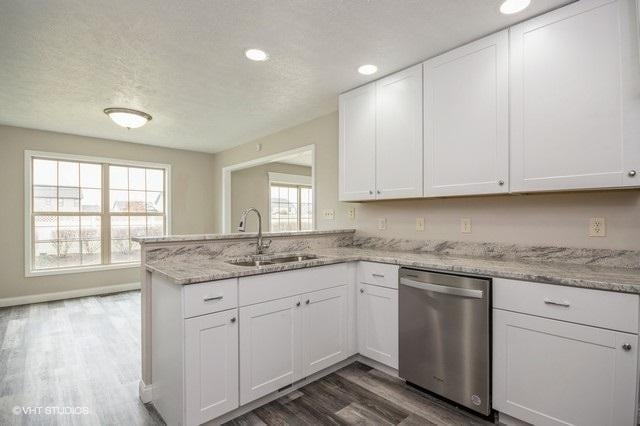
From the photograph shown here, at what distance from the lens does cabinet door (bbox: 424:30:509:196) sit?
6.79 ft

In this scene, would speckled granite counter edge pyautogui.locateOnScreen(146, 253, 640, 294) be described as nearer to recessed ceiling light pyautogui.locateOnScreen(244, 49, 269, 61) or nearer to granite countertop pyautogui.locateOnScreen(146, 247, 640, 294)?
granite countertop pyautogui.locateOnScreen(146, 247, 640, 294)

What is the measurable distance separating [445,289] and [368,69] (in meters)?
1.83

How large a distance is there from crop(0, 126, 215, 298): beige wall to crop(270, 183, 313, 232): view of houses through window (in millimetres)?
1603

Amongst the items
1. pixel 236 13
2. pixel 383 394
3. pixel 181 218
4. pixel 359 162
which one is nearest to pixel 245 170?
pixel 181 218

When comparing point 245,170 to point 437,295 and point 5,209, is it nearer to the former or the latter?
point 5,209

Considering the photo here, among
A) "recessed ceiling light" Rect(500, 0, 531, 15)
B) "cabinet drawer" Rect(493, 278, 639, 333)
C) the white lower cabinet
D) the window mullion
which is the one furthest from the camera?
the window mullion

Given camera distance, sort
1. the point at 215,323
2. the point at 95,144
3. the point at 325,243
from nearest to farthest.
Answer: the point at 215,323
the point at 325,243
the point at 95,144

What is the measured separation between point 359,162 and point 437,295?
4.63 ft

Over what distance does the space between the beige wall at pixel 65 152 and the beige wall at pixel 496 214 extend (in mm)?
3166

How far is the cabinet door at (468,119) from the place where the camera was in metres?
2.07

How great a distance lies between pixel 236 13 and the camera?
6.26 feet

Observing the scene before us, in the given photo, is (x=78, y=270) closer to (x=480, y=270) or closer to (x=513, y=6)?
(x=480, y=270)

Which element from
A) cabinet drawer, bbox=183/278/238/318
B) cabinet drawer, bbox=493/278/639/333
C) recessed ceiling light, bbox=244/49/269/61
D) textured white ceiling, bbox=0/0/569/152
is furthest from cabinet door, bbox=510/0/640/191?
cabinet drawer, bbox=183/278/238/318

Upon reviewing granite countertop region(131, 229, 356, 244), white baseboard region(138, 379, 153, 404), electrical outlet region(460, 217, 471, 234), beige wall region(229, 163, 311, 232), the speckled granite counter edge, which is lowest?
white baseboard region(138, 379, 153, 404)
